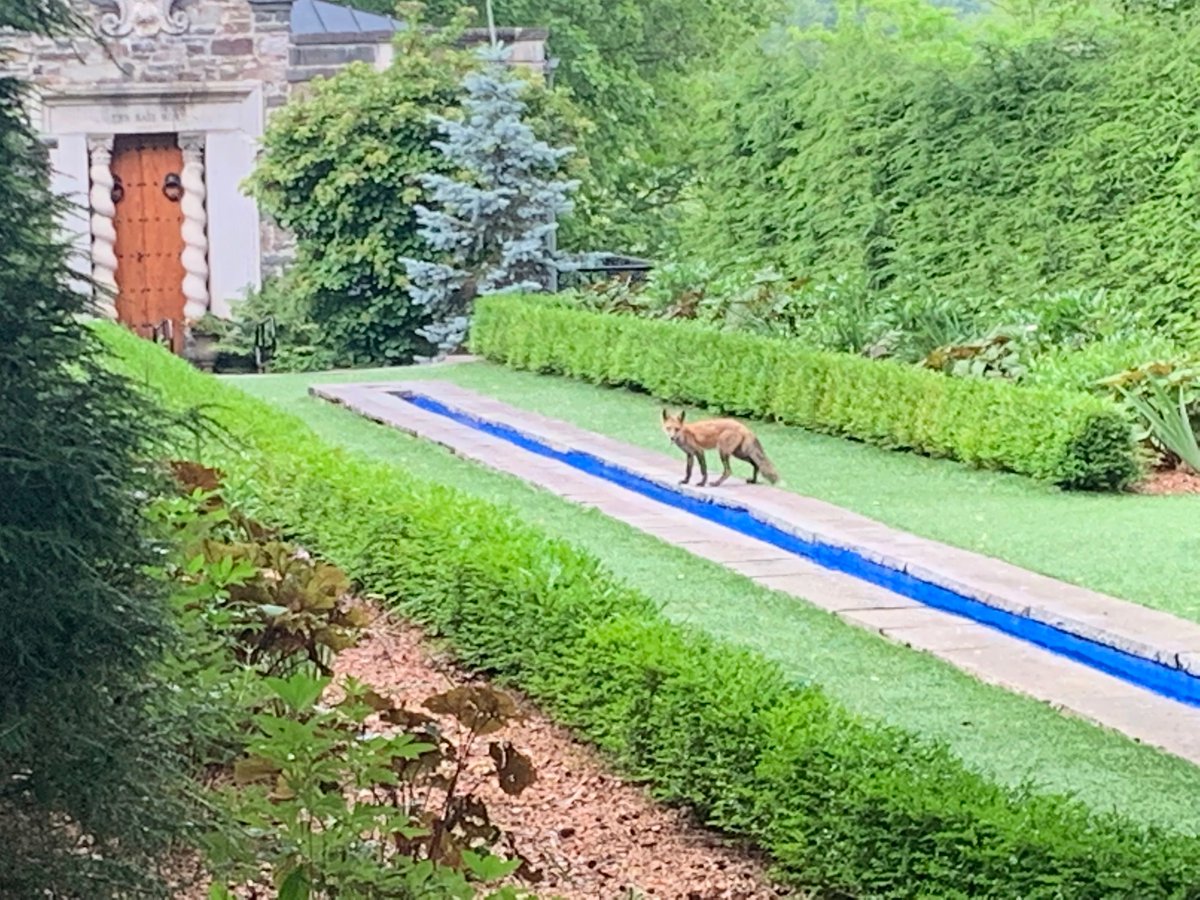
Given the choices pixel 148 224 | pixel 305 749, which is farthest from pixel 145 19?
pixel 305 749

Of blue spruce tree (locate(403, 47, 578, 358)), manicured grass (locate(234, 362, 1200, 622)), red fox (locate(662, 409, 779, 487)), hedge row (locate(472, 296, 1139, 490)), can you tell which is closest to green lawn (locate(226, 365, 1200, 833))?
manicured grass (locate(234, 362, 1200, 622))

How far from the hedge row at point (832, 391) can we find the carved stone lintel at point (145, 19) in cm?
711

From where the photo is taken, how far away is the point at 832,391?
11.8 m

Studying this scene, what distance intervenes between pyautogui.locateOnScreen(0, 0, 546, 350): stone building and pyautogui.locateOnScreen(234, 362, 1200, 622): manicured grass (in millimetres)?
10286

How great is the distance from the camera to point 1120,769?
4777mm

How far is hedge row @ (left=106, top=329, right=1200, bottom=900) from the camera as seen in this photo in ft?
11.0

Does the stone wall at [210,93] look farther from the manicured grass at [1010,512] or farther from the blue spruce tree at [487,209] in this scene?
the manicured grass at [1010,512]

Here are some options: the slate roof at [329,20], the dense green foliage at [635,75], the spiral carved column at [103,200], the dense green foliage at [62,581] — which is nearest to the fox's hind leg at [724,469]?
the dense green foliage at [62,581]

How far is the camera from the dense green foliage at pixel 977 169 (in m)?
12.8

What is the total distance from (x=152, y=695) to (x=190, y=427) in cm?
41

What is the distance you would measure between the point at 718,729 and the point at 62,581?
2.04 metres

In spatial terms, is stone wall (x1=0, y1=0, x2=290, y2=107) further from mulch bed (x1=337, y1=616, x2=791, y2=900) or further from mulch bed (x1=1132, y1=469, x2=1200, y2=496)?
mulch bed (x1=337, y1=616, x2=791, y2=900)

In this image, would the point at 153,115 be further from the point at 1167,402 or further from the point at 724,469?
the point at 1167,402

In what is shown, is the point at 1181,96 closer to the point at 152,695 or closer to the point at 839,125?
the point at 839,125
